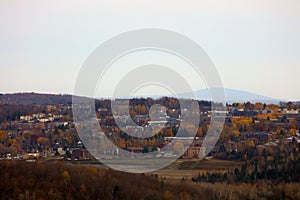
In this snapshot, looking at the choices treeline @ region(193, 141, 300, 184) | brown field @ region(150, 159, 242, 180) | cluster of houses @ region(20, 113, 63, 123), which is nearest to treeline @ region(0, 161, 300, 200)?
treeline @ region(193, 141, 300, 184)

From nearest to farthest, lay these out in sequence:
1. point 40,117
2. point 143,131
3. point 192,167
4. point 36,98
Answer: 1. point 192,167
2. point 143,131
3. point 40,117
4. point 36,98

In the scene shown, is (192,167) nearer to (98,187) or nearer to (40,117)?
(98,187)

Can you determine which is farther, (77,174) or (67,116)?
(67,116)

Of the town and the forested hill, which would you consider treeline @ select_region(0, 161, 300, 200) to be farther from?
the forested hill

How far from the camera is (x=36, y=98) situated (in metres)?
81.4

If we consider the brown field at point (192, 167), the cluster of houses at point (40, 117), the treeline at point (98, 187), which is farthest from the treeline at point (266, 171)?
the cluster of houses at point (40, 117)

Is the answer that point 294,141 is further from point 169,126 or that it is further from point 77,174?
point 77,174

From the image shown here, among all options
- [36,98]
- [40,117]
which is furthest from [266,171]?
[36,98]

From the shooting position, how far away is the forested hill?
254 ft

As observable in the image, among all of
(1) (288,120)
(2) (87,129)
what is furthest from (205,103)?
(2) (87,129)

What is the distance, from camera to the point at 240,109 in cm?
7175

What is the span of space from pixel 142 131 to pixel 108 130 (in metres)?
3.45

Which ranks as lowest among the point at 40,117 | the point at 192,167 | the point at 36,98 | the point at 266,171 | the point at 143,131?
the point at 192,167

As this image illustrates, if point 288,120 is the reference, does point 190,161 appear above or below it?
below
